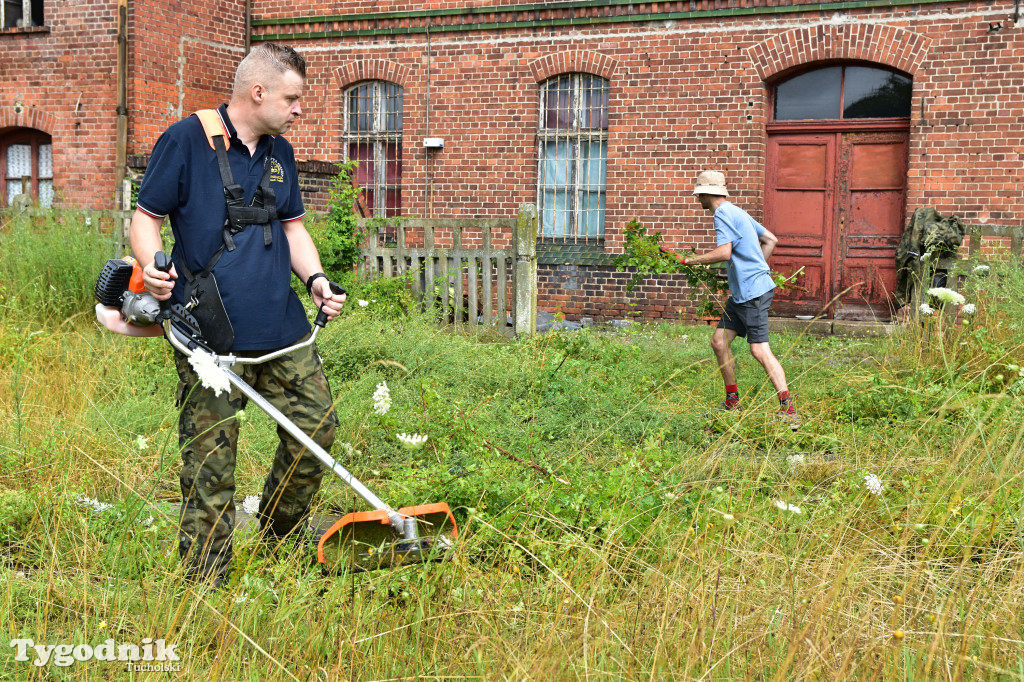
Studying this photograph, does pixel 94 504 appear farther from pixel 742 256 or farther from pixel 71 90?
pixel 71 90

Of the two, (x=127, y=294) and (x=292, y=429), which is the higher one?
(x=127, y=294)

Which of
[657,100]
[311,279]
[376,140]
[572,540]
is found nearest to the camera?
[572,540]

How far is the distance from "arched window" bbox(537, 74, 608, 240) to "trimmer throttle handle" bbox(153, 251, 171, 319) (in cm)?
1018

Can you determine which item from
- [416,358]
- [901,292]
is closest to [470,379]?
[416,358]

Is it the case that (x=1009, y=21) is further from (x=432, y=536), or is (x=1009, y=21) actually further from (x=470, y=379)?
(x=432, y=536)

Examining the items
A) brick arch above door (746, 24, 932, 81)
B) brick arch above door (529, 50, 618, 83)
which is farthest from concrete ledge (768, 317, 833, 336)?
brick arch above door (529, 50, 618, 83)

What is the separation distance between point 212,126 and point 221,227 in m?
0.36

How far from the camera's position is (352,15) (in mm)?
14039

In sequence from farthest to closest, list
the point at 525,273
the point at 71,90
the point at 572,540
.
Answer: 1. the point at 71,90
2. the point at 525,273
3. the point at 572,540

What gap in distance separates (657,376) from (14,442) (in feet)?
13.7

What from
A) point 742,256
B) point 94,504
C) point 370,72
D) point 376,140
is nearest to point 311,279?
point 94,504

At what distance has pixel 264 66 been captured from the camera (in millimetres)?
3338

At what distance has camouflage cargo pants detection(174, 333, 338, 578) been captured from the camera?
3.32m

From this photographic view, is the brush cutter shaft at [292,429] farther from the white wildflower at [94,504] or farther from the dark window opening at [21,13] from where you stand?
the dark window opening at [21,13]
